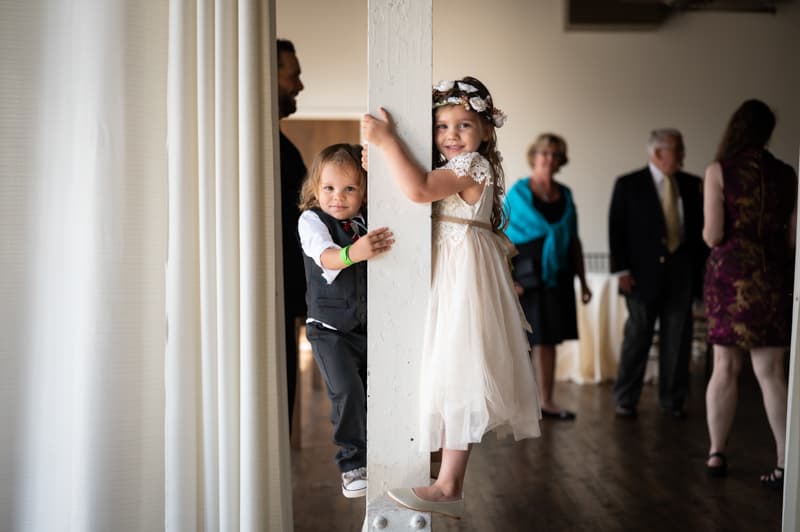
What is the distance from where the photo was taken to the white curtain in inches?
83.4

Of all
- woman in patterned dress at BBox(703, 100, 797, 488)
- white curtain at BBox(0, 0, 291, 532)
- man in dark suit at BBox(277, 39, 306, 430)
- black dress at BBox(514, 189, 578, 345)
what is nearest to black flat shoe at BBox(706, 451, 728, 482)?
woman in patterned dress at BBox(703, 100, 797, 488)

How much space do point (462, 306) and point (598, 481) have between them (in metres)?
1.55

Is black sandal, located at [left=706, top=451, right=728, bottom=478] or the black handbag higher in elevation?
the black handbag

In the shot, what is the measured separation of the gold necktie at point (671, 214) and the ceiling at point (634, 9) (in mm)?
3736

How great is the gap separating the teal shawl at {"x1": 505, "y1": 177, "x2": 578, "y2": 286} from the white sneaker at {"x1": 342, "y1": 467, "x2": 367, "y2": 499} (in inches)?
95.8

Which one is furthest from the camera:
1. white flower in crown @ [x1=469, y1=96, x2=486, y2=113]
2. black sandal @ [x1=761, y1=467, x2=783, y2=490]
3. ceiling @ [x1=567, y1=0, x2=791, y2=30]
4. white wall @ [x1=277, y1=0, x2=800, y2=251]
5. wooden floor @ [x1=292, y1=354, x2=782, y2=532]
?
white wall @ [x1=277, y1=0, x2=800, y2=251]

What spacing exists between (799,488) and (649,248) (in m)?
2.50

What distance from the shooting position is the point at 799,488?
226cm

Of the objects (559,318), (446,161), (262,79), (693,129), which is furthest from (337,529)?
(693,129)

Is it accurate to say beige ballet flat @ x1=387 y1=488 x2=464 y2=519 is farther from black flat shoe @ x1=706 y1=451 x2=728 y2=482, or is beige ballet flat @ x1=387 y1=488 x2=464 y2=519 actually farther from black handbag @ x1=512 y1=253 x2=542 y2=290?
black handbag @ x1=512 y1=253 x2=542 y2=290

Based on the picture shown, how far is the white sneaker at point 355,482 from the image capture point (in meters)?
2.41

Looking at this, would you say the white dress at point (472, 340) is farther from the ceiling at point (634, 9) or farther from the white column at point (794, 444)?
the ceiling at point (634, 9)

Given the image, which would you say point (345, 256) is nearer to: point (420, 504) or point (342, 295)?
point (342, 295)

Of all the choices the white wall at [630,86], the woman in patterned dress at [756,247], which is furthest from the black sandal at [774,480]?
the white wall at [630,86]
